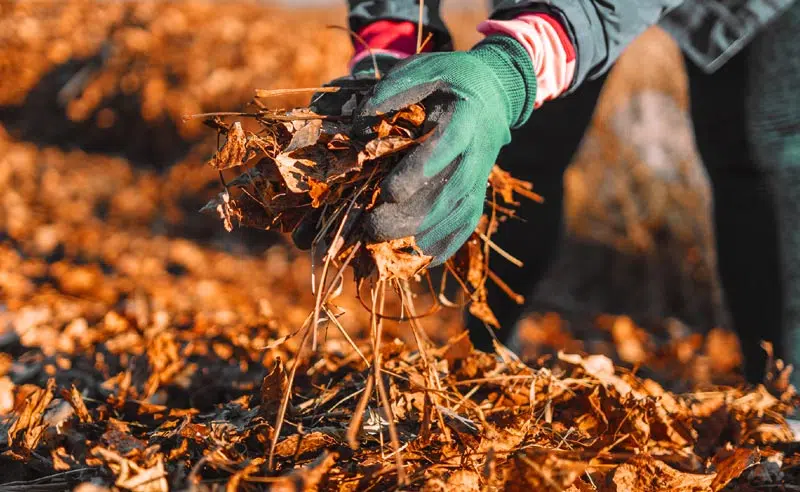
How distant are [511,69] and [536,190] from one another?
0.91m

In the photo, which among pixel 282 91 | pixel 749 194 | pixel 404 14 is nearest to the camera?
pixel 282 91

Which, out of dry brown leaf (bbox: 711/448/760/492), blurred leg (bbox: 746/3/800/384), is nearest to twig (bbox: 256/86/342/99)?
dry brown leaf (bbox: 711/448/760/492)

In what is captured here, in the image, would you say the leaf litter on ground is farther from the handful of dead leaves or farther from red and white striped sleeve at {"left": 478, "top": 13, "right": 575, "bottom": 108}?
red and white striped sleeve at {"left": 478, "top": 13, "right": 575, "bottom": 108}

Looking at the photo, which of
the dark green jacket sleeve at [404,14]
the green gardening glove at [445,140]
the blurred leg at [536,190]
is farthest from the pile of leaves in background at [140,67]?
the green gardening glove at [445,140]

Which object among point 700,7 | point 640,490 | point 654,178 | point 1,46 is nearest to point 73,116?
point 1,46

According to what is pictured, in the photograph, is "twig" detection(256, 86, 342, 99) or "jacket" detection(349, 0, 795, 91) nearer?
"twig" detection(256, 86, 342, 99)

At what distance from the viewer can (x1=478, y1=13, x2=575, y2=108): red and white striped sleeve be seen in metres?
1.19

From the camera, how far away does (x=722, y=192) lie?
1.93m

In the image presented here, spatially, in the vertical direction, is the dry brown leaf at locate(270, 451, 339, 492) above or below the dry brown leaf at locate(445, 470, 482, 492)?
above

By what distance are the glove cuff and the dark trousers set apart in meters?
0.64

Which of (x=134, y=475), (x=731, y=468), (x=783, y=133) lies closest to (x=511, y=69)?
(x=731, y=468)

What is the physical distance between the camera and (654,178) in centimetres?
386

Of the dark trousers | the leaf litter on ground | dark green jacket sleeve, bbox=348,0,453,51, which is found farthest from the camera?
the dark trousers

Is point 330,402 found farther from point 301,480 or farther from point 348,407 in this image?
point 301,480
